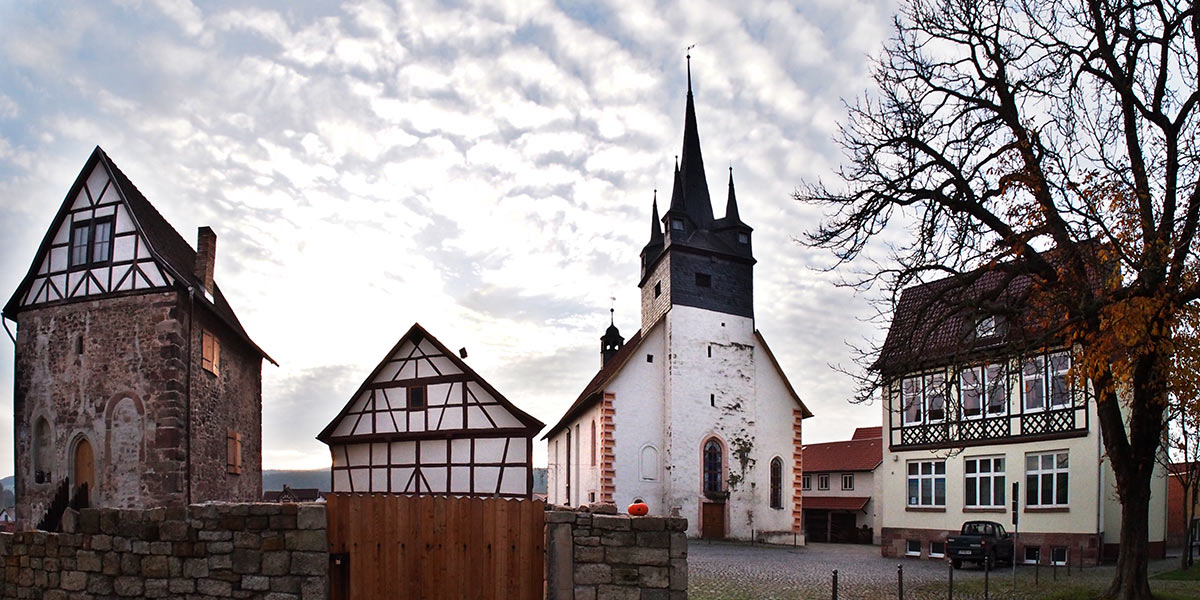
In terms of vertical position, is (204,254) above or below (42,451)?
above

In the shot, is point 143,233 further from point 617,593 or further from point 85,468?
point 617,593

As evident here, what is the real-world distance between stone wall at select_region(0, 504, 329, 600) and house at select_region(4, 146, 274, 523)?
35.8ft

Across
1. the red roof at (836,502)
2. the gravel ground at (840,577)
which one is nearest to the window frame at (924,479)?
the gravel ground at (840,577)

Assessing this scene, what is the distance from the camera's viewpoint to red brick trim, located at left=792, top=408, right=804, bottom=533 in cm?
3578

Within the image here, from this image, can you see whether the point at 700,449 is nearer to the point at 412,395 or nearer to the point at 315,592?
the point at 412,395

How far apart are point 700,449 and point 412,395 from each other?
15737 mm

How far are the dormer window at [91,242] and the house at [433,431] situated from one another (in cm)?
752

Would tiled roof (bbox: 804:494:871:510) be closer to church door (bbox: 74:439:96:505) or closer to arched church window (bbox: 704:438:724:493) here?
arched church window (bbox: 704:438:724:493)

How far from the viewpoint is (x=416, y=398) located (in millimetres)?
22547

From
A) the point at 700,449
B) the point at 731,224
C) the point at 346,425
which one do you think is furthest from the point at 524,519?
the point at 731,224

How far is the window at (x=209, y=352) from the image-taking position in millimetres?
24484

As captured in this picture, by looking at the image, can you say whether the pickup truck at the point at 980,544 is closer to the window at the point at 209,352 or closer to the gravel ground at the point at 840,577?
the gravel ground at the point at 840,577

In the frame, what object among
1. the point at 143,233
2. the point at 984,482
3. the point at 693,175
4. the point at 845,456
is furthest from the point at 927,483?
the point at 143,233

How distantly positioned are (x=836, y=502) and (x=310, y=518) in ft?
128
